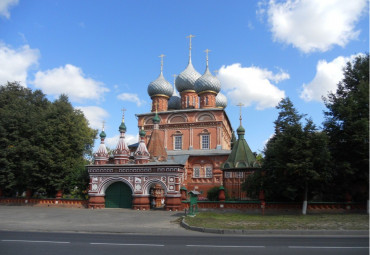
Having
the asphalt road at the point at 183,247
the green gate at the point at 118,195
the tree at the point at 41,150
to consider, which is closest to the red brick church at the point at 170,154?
the green gate at the point at 118,195

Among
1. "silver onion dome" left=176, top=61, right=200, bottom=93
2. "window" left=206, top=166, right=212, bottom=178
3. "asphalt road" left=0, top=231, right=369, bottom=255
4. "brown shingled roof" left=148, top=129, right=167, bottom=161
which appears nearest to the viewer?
"asphalt road" left=0, top=231, right=369, bottom=255

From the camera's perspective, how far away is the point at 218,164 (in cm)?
3200

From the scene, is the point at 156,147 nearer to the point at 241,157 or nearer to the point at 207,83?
the point at 241,157

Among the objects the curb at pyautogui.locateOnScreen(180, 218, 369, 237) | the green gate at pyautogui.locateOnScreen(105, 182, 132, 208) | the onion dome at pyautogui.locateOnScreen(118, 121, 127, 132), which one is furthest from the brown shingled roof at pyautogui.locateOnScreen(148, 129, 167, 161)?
the curb at pyautogui.locateOnScreen(180, 218, 369, 237)

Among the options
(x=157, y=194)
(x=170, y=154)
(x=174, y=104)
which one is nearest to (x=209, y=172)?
(x=170, y=154)

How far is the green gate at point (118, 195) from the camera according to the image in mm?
22406

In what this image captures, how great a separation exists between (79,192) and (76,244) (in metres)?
19.3

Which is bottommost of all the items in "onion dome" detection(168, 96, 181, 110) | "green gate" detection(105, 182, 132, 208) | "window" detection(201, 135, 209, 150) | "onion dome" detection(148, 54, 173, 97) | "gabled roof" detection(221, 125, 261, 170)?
"green gate" detection(105, 182, 132, 208)

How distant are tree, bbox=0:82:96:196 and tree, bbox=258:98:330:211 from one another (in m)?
13.7

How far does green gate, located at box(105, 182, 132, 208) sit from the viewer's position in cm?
2241

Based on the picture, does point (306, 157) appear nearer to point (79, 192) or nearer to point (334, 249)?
point (334, 249)

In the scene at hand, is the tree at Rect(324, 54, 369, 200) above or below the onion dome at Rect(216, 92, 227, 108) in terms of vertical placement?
below

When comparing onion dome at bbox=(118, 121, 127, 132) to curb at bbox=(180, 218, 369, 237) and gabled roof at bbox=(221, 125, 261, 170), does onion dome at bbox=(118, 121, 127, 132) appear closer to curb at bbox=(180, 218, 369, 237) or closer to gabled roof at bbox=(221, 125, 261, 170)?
gabled roof at bbox=(221, 125, 261, 170)

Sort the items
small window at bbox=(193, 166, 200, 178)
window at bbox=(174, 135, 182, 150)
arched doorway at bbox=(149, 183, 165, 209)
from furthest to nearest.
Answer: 1. window at bbox=(174, 135, 182, 150)
2. small window at bbox=(193, 166, 200, 178)
3. arched doorway at bbox=(149, 183, 165, 209)
